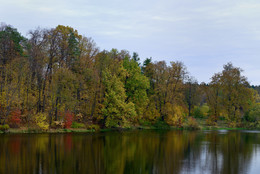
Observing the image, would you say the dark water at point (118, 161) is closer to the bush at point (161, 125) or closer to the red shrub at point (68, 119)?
the red shrub at point (68, 119)

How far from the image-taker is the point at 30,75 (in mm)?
58031

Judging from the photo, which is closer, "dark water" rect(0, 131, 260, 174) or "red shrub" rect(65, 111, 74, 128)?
"dark water" rect(0, 131, 260, 174)

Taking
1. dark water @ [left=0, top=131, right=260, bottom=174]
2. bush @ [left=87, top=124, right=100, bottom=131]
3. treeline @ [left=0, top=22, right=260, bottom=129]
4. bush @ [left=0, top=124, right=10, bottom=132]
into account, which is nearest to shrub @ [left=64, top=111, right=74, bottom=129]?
treeline @ [left=0, top=22, right=260, bottom=129]

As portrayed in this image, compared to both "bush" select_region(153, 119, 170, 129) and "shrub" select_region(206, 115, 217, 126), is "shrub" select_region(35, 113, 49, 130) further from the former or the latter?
"shrub" select_region(206, 115, 217, 126)

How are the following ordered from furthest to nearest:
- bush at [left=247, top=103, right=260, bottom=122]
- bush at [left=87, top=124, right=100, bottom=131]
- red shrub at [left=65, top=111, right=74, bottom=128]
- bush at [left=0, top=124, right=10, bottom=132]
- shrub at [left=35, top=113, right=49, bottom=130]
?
bush at [left=247, top=103, right=260, bottom=122]
bush at [left=87, top=124, right=100, bottom=131]
red shrub at [left=65, top=111, right=74, bottom=128]
shrub at [left=35, top=113, right=49, bottom=130]
bush at [left=0, top=124, right=10, bottom=132]

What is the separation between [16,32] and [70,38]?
472 inches

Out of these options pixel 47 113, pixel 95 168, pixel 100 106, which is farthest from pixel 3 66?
pixel 95 168

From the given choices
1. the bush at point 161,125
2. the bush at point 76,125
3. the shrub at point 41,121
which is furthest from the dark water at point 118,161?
the bush at point 161,125

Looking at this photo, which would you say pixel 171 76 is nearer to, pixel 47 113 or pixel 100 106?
pixel 100 106

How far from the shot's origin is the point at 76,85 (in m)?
61.2

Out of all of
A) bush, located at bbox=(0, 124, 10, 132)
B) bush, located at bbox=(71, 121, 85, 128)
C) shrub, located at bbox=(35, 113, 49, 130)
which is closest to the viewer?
bush, located at bbox=(0, 124, 10, 132)

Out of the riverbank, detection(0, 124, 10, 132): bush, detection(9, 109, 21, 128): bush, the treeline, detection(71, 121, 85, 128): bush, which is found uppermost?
the treeline

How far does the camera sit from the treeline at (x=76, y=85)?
180 feet

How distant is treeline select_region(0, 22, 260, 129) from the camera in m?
55.0
